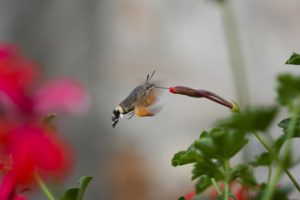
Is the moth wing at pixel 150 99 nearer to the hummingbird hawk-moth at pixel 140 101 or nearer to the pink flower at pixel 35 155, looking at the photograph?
the hummingbird hawk-moth at pixel 140 101

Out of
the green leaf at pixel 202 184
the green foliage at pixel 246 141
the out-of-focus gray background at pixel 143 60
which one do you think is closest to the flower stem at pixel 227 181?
the green foliage at pixel 246 141

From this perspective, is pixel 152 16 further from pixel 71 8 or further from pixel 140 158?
pixel 140 158

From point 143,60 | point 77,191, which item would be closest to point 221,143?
point 77,191

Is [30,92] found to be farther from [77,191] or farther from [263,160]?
[263,160]

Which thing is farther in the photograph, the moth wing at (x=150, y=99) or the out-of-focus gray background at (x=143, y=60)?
the out-of-focus gray background at (x=143, y=60)

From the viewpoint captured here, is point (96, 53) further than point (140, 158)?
Yes

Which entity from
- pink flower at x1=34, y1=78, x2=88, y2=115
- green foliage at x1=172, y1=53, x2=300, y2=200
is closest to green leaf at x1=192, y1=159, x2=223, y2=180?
green foliage at x1=172, y1=53, x2=300, y2=200

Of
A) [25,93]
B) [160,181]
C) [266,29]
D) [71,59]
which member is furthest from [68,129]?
[25,93]
